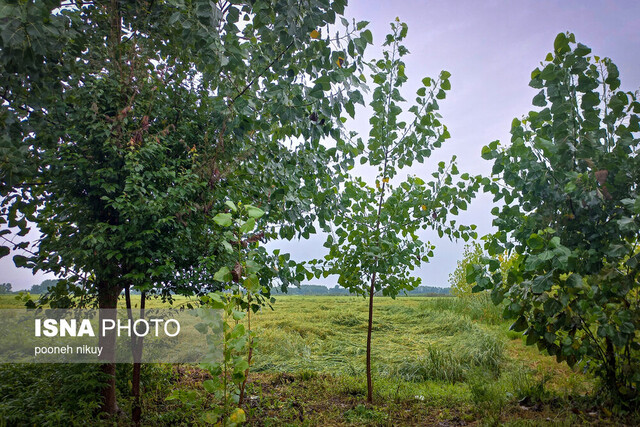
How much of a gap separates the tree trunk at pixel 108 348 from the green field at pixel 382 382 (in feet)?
0.62

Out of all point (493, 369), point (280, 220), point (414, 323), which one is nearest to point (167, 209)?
point (280, 220)

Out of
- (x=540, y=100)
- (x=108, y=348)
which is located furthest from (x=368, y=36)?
(x=108, y=348)

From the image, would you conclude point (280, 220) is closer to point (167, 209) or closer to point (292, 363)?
point (167, 209)

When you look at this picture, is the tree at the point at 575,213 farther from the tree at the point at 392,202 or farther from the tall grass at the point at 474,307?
the tall grass at the point at 474,307

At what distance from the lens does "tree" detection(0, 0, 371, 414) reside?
88.9 inches

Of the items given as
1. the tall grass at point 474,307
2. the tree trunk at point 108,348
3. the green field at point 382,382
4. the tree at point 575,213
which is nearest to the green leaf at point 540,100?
the tree at point 575,213

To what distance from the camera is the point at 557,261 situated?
234 cm

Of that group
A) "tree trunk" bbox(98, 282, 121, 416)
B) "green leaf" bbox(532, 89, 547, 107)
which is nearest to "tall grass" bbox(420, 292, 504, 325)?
"green leaf" bbox(532, 89, 547, 107)

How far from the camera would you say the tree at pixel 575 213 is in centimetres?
261

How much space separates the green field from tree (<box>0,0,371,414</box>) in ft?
2.35

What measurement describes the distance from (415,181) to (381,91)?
2.98 ft

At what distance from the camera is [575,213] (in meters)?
2.88

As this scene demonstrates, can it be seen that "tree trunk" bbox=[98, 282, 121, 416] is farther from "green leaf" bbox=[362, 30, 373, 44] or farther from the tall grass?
the tall grass

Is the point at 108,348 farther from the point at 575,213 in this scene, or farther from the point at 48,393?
the point at 575,213
